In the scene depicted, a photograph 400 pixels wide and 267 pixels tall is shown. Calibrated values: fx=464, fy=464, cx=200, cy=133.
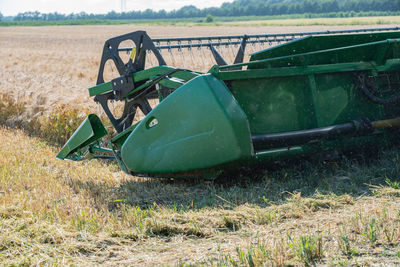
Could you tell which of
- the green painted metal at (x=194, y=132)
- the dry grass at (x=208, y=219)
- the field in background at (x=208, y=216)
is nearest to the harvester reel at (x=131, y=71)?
the field in background at (x=208, y=216)

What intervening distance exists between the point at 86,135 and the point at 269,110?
183 centimetres

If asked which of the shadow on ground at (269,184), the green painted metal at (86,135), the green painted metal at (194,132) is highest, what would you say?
the green painted metal at (194,132)

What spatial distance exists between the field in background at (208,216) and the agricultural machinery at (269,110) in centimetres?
25

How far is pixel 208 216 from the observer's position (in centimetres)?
A: 318

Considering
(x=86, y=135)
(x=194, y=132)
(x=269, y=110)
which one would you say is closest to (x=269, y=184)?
(x=269, y=110)

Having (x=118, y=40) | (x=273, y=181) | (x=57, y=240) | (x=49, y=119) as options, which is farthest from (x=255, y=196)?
(x=49, y=119)

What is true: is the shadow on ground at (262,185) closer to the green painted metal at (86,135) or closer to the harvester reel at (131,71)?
the green painted metal at (86,135)

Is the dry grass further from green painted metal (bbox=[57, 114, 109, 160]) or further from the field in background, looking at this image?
green painted metal (bbox=[57, 114, 109, 160])

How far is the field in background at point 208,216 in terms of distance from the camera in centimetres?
253

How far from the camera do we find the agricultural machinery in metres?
3.54

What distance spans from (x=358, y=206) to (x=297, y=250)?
2.97 feet

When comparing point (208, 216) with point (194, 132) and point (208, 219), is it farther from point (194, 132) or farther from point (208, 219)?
point (194, 132)

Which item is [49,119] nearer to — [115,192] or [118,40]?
[118,40]

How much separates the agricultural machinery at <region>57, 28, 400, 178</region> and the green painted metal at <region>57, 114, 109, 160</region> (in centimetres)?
1
